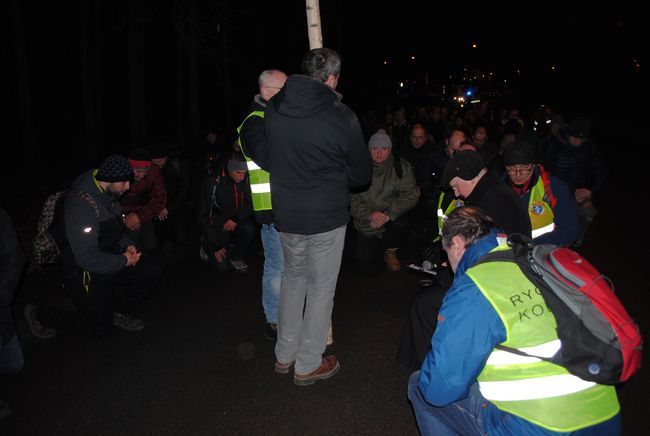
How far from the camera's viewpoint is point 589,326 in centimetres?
184

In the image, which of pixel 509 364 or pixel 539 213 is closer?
pixel 509 364

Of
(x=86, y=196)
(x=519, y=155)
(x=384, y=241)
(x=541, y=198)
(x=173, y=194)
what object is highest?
(x=519, y=155)

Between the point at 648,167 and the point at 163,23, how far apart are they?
72.6 feet

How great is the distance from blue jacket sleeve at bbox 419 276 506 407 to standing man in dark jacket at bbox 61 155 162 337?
3.15 metres

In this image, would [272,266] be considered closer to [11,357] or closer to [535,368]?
[11,357]

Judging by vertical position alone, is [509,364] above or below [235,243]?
above

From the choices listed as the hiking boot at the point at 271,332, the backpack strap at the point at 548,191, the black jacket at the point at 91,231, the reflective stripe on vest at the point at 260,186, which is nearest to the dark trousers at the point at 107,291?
the black jacket at the point at 91,231

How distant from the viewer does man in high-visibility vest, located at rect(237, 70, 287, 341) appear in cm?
337

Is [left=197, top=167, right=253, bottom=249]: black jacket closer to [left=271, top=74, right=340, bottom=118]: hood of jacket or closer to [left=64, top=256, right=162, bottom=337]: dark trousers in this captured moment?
[left=64, top=256, right=162, bottom=337]: dark trousers

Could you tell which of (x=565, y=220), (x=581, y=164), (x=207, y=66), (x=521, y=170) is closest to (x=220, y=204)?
(x=521, y=170)

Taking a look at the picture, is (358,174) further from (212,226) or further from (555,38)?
(555,38)

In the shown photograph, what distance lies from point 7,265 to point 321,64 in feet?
8.58

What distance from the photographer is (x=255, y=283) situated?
19.3ft

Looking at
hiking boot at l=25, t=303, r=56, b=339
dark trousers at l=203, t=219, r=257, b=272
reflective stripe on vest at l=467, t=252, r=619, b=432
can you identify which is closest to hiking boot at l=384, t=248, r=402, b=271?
dark trousers at l=203, t=219, r=257, b=272
